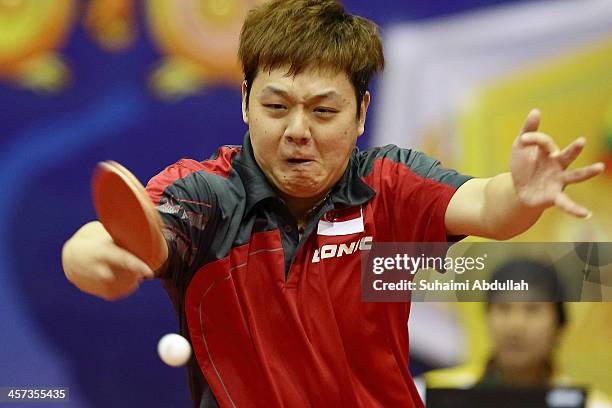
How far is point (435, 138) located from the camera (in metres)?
2.18

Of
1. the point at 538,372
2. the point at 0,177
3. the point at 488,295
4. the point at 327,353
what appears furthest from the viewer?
the point at 0,177

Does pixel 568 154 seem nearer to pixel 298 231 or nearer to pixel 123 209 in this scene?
pixel 298 231

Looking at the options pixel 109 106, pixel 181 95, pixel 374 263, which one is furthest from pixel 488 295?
pixel 109 106

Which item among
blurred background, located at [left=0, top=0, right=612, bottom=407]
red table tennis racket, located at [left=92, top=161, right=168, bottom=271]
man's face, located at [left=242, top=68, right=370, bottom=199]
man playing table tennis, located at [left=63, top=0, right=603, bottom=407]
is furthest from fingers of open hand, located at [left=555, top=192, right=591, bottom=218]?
blurred background, located at [left=0, top=0, right=612, bottom=407]

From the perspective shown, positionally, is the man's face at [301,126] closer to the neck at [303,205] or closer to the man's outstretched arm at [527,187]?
the neck at [303,205]

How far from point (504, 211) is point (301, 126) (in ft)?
1.20

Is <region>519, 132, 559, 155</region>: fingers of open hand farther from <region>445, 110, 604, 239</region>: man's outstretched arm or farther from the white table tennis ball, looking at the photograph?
the white table tennis ball

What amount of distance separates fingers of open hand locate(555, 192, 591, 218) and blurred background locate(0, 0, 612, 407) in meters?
1.00

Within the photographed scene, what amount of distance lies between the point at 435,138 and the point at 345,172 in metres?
0.71

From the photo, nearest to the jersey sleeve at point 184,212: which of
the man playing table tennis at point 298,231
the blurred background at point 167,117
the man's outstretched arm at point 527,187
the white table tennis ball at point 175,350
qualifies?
the man playing table tennis at point 298,231

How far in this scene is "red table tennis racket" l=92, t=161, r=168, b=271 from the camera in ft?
3.71

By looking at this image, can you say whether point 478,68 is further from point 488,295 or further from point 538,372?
point 538,372

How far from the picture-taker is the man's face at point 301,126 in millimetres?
1433

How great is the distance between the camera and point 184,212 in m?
1.36
